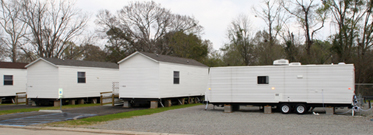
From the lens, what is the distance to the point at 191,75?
984 inches

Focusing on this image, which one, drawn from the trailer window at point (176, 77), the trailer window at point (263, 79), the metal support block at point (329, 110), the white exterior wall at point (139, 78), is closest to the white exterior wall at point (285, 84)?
the trailer window at point (263, 79)

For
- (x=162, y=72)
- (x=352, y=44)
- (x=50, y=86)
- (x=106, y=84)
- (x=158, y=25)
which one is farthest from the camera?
(x=158, y=25)

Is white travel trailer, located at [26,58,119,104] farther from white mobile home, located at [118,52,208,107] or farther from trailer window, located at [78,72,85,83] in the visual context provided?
white mobile home, located at [118,52,208,107]

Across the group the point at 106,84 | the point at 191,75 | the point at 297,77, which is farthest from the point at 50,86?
the point at 297,77

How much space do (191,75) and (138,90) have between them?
512 centimetres

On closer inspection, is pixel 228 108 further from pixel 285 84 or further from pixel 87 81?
pixel 87 81

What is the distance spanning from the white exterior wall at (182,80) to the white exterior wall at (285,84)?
167 inches

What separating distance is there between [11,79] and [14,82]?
1.27 feet

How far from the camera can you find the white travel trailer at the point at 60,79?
23766mm

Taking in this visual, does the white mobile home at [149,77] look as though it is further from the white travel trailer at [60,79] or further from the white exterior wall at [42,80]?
the white exterior wall at [42,80]

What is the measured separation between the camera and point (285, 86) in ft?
55.9

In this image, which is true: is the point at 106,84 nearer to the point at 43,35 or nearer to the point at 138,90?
the point at 138,90

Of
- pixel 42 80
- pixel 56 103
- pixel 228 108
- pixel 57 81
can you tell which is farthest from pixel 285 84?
pixel 42 80

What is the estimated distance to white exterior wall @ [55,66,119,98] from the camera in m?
24.0
